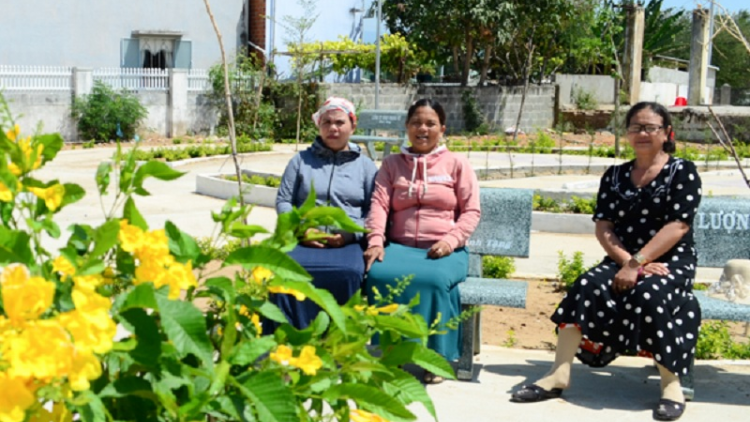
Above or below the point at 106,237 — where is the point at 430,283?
below

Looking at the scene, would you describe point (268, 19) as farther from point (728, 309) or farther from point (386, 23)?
point (728, 309)

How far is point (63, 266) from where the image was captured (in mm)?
1819

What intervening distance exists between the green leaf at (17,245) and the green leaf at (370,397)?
0.59 metres

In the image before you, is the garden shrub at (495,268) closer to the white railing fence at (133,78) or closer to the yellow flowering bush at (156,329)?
the yellow flowering bush at (156,329)

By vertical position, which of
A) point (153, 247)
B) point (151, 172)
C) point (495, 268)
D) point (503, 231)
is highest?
point (151, 172)

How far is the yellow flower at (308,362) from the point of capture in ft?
6.34

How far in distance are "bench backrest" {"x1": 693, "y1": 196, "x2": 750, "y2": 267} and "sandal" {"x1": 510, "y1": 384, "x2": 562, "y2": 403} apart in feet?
4.77

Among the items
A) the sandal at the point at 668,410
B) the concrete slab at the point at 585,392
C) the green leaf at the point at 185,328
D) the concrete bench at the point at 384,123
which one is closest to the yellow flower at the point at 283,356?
the green leaf at the point at 185,328

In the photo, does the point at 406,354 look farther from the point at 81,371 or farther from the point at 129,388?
the point at 81,371

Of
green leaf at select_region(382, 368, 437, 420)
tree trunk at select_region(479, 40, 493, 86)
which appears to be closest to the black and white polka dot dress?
green leaf at select_region(382, 368, 437, 420)

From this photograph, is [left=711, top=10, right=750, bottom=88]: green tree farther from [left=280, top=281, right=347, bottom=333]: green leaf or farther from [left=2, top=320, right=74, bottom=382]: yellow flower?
[left=2, top=320, right=74, bottom=382]: yellow flower

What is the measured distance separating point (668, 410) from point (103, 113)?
17770mm

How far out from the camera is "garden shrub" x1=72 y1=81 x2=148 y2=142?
68.6ft

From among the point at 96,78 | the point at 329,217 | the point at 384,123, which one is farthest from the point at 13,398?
the point at 96,78
